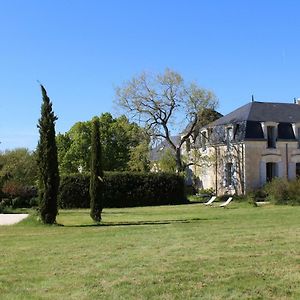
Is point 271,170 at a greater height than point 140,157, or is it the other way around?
point 140,157

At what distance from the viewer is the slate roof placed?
40.8 meters

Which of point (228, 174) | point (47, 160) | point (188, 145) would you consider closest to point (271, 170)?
point (228, 174)

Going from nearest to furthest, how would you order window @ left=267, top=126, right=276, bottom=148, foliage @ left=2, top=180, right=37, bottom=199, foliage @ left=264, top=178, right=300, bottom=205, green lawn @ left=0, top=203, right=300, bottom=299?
green lawn @ left=0, top=203, right=300, bottom=299, foliage @ left=264, top=178, right=300, bottom=205, foliage @ left=2, top=180, right=37, bottom=199, window @ left=267, top=126, right=276, bottom=148

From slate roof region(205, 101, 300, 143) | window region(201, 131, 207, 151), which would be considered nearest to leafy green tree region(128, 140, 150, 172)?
window region(201, 131, 207, 151)

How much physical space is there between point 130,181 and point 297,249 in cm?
2796

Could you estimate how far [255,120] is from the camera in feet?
135

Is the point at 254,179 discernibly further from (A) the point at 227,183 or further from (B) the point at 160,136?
(B) the point at 160,136

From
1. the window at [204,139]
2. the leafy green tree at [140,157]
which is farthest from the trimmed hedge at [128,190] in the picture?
the window at [204,139]

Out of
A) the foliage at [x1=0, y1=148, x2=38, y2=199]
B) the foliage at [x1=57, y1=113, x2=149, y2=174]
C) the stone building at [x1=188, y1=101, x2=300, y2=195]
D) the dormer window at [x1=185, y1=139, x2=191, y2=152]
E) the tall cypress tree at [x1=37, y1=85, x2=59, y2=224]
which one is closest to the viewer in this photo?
the tall cypress tree at [x1=37, y1=85, x2=59, y2=224]

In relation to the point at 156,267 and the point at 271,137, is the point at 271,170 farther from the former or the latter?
the point at 156,267

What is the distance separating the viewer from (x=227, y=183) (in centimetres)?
4334

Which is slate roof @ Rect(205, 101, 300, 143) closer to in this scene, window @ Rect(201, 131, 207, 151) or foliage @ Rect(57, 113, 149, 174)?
window @ Rect(201, 131, 207, 151)

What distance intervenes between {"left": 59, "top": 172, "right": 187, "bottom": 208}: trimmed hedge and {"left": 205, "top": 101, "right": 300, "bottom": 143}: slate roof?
6.63 metres

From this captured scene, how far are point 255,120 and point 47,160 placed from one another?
2530cm
